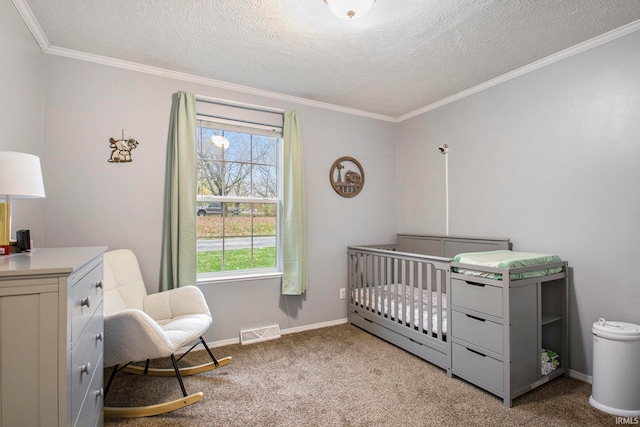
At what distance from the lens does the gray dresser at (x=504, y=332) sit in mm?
1827

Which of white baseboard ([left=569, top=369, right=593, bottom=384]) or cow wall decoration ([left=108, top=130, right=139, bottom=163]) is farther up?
cow wall decoration ([left=108, top=130, right=139, bottom=163])

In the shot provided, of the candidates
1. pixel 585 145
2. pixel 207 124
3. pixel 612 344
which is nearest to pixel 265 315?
pixel 207 124

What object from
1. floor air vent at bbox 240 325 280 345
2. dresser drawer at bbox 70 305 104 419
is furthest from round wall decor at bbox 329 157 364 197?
dresser drawer at bbox 70 305 104 419

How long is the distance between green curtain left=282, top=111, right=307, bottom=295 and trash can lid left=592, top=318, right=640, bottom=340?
2.17 metres

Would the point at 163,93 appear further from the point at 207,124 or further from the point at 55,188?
the point at 55,188

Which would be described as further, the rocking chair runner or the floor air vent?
Answer: the floor air vent

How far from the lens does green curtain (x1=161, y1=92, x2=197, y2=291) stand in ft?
8.09

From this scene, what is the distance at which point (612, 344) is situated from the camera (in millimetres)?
1764

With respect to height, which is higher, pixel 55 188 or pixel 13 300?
pixel 55 188

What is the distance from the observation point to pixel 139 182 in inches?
97.3

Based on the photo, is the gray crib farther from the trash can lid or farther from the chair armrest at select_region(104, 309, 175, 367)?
the chair armrest at select_region(104, 309, 175, 367)

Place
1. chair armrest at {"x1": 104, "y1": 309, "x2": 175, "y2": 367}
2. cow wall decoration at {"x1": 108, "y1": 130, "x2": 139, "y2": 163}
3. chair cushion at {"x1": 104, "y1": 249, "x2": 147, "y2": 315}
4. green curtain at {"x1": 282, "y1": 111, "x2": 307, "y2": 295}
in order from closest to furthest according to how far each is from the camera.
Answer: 1. chair armrest at {"x1": 104, "y1": 309, "x2": 175, "y2": 367}
2. chair cushion at {"x1": 104, "y1": 249, "x2": 147, "y2": 315}
3. cow wall decoration at {"x1": 108, "y1": 130, "x2": 139, "y2": 163}
4. green curtain at {"x1": 282, "y1": 111, "x2": 307, "y2": 295}

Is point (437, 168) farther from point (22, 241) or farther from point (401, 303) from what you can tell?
point (22, 241)

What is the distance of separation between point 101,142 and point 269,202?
144cm
